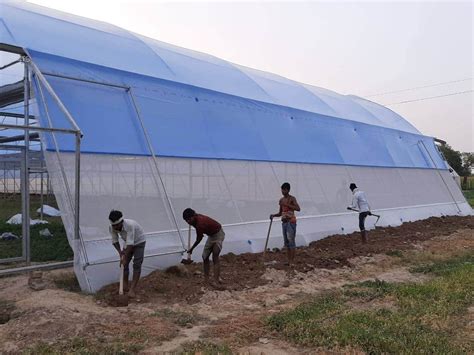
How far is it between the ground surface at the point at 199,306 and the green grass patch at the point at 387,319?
8 cm

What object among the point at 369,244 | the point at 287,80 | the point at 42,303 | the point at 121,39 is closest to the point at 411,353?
the point at 42,303

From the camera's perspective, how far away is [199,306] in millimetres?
6902

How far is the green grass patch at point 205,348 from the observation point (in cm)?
490

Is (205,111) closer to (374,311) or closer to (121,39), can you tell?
(121,39)

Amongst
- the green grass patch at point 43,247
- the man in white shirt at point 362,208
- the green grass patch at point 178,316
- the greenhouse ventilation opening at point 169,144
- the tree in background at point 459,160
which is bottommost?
the green grass patch at point 178,316

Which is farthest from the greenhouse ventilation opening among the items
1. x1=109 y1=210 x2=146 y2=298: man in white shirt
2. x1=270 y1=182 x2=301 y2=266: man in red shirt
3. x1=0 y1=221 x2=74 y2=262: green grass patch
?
x1=0 y1=221 x2=74 y2=262: green grass patch

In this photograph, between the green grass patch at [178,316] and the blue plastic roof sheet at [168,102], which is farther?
the blue plastic roof sheet at [168,102]

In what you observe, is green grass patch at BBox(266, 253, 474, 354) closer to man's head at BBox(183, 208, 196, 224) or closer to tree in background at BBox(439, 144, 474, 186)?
man's head at BBox(183, 208, 196, 224)

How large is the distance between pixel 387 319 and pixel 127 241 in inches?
151

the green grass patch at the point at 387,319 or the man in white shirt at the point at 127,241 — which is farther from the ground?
the man in white shirt at the point at 127,241

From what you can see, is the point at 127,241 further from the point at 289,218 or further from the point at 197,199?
the point at 289,218

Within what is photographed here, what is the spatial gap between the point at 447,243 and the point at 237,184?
256 inches

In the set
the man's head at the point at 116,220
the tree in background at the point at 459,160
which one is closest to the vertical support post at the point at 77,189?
the man's head at the point at 116,220

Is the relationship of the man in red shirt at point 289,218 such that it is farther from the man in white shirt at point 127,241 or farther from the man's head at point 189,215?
the man in white shirt at point 127,241
